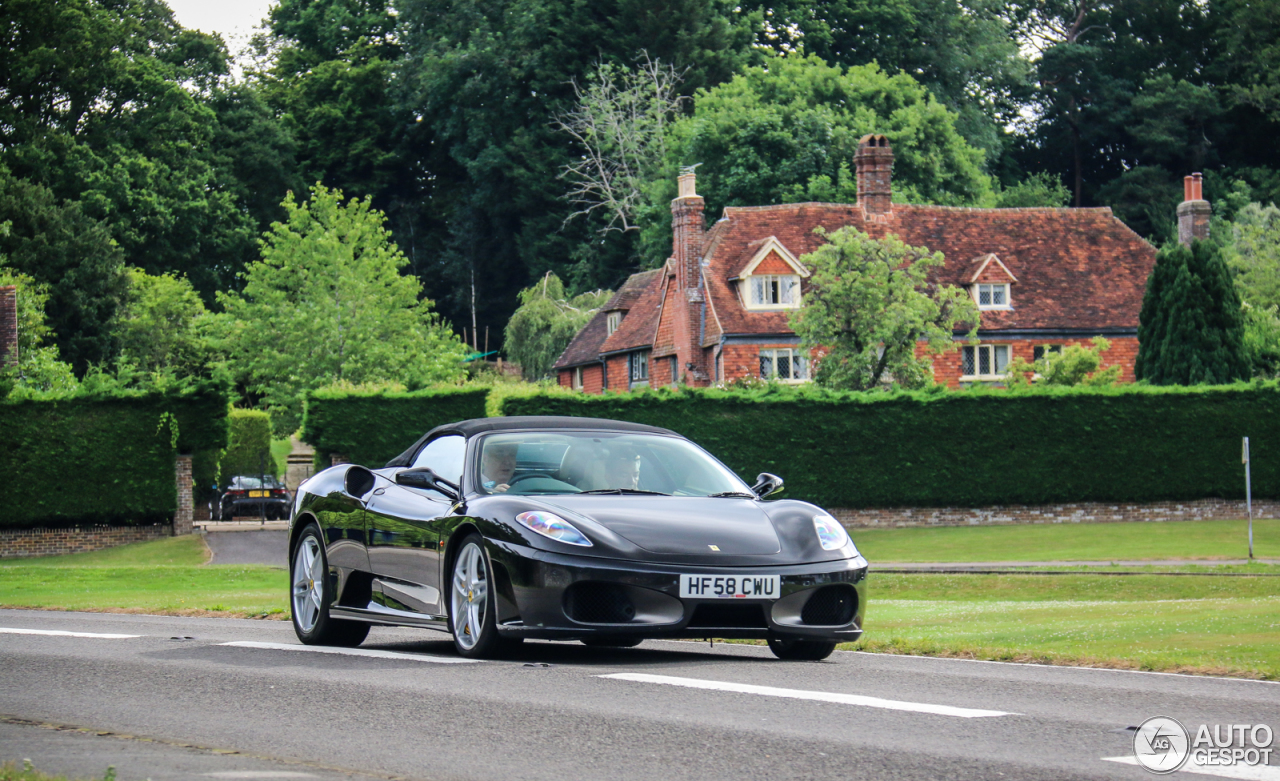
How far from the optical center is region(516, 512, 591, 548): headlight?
9.38m

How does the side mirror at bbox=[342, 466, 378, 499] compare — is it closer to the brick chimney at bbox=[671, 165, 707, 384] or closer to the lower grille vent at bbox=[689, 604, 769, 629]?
the lower grille vent at bbox=[689, 604, 769, 629]

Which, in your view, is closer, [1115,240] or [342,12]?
[1115,240]

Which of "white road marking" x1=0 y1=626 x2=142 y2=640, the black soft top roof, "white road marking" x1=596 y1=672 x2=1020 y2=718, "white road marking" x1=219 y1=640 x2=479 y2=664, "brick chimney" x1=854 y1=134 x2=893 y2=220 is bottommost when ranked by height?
"white road marking" x1=0 y1=626 x2=142 y2=640

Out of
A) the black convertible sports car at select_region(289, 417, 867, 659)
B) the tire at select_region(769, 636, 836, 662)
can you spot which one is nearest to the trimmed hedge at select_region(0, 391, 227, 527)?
the black convertible sports car at select_region(289, 417, 867, 659)

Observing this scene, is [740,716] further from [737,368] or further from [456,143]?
[456,143]

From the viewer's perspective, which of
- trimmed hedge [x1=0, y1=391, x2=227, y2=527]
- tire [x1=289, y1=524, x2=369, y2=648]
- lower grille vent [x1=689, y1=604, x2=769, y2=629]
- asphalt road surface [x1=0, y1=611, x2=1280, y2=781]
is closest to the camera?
asphalt road surface [x1=0, y1=611, x2=1280, y2=781]

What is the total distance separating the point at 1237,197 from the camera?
78875mm

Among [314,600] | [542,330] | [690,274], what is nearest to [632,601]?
[314,600]

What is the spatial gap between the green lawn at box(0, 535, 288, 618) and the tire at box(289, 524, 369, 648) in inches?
156

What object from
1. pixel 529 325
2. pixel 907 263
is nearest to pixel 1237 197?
pixel 907 263

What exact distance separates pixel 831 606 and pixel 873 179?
177 feet

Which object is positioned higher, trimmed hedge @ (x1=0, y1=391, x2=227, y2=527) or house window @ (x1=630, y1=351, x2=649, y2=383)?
house window @ (x1=630, y1=351, x2=649, y2=383)

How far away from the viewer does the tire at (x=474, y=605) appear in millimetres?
9648

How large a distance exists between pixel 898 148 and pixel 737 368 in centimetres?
1433
